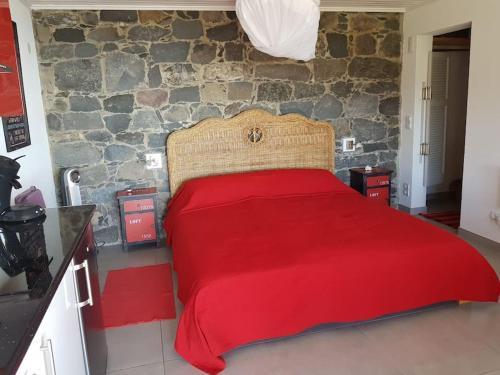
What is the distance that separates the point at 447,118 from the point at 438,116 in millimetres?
245

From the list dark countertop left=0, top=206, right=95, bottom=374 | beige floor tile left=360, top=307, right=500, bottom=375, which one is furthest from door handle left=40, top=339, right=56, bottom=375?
beige floor tile left=360, top=307, right=500, bottom=375

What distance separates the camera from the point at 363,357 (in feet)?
7.23

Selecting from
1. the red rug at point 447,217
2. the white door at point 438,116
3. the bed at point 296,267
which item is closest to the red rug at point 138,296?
the bed at point 296,267

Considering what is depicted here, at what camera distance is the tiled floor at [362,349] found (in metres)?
2.12

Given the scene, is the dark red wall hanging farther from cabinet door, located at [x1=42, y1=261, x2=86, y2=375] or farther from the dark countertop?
cabinet door, located at [x1=42, y1=261, x2=86, y2=375]

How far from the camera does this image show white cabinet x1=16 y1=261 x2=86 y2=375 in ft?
3.56

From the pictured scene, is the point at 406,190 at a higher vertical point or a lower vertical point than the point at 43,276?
lower

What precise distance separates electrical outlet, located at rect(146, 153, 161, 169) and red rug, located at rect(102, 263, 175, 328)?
1001 millimetres

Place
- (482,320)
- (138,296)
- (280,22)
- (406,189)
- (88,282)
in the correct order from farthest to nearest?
1. (406,189)
2. (138,296)
3. (280,22)
4. (482,320)
5. (88,282)

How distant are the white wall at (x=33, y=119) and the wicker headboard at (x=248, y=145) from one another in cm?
108

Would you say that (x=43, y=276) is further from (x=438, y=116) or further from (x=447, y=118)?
(x=447, y=118)

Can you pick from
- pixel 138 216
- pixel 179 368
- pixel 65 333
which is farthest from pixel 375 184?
pixel 65 333

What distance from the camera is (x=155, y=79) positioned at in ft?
12.8

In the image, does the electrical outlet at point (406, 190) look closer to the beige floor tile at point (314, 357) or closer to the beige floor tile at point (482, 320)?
the beige floor tile at point (482, 320)
